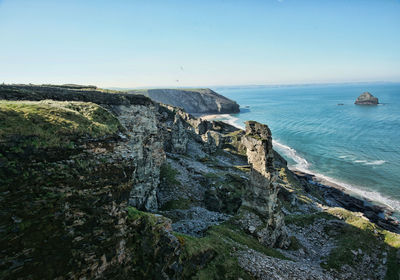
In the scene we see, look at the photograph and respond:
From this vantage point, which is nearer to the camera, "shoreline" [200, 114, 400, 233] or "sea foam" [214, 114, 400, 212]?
"shoreline" [200, 114, 400, 233]

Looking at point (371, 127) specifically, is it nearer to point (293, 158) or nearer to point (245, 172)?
point (293, 158)

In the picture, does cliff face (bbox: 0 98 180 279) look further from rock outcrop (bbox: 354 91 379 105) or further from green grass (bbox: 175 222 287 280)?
rock outcrop (bbox: 354 91 379 105)

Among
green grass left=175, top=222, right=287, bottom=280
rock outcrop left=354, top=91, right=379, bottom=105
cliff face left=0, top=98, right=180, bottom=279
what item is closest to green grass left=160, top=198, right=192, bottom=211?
green grass left=175, top=222, right=287, bottom=280

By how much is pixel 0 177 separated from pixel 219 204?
1011 inches

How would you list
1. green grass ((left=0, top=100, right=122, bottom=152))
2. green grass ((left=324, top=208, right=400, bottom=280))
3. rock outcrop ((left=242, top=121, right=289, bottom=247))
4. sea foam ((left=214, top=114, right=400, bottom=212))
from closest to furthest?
green grass ((left=0, top=100, right=122, bottom=152))
green grass ((left=324, top=208, right=400, bottom=280))
rock outcrop ((left=242, top=121, right=289, bottom=247))
sea foam ((left=214, top=114, right=400, bottom=212))

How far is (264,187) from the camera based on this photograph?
70.5 ft

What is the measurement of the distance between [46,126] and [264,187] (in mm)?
19227

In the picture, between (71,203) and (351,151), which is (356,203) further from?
(71,203)

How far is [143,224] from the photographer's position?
10195 mm

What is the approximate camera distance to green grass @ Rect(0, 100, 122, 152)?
297 inches

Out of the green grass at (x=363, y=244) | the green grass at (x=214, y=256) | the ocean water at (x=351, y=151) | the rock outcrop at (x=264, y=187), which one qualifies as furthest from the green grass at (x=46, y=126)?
the ocean water at (x=351, y=151)

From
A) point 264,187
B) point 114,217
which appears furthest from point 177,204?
point 114,217

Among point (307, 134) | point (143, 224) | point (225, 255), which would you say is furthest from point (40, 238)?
point (307, 134)

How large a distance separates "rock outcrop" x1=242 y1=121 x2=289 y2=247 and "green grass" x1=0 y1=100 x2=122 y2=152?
49.8 ft
